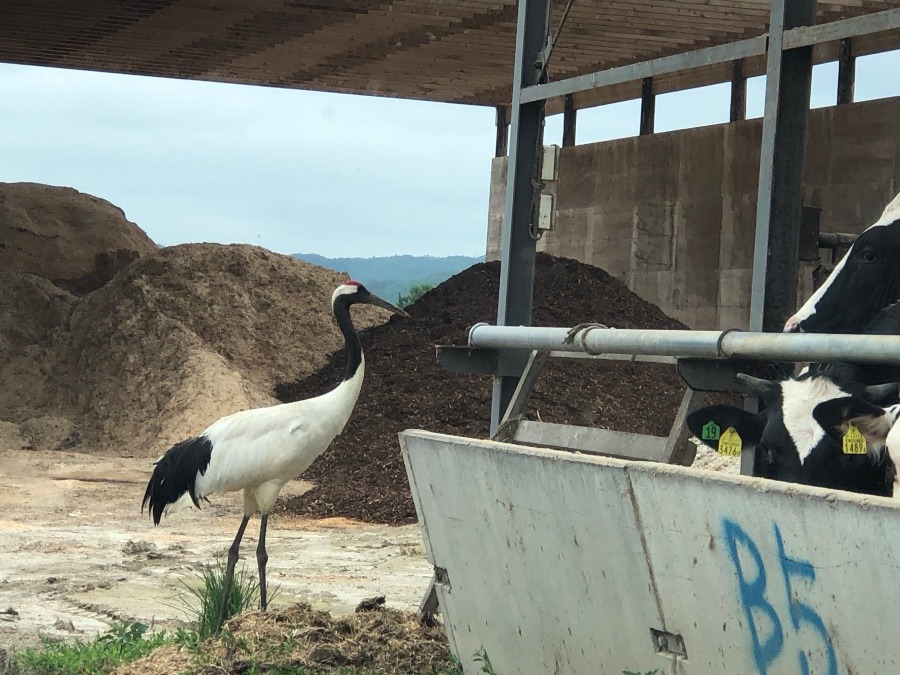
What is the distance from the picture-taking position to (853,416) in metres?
5.43

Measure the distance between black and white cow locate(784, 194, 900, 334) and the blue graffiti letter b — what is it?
3891mm

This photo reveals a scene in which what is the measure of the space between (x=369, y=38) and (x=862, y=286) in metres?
11.6

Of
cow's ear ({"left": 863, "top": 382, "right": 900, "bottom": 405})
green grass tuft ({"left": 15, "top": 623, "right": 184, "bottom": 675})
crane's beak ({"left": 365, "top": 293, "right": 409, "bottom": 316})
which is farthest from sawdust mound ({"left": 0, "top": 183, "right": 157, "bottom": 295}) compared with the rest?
cow's ear ({"left": 863, "top": 382, "right": 900, "bottom": 405})

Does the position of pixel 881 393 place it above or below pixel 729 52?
below

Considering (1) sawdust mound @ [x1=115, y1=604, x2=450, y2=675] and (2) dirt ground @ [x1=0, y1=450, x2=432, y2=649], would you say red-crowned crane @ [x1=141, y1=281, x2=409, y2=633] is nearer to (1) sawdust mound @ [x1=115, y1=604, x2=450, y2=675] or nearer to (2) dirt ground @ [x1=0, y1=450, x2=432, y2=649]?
(2) dirt ground @ [x1=0, y1=450, x2=432, y2=649]

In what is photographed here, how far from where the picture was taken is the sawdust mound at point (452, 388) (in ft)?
44.0

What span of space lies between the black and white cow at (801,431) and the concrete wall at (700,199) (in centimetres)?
1016

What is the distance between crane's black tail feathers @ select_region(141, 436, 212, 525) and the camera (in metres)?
8.81

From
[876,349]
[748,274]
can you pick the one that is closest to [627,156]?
[748,274]

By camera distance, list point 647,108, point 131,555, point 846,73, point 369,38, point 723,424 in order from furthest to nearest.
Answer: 1. point 647,108
2. point 369,38
3. point 846,73
4. point 131,555
5. point 723,424

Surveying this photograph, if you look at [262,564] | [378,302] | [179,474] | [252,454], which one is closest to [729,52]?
[262,564]

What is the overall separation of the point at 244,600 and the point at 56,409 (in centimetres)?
1194

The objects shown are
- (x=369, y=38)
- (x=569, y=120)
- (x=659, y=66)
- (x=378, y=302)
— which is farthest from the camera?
(x=569, y=120)

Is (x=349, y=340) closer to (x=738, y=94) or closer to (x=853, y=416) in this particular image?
(x=853, y=416)
